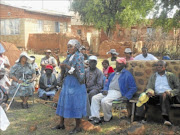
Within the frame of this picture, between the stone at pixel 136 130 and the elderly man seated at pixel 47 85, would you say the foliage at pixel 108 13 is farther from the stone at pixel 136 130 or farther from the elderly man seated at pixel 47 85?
the stone at pixel 136 130

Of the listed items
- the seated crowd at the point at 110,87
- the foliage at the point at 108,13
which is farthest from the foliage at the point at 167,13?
the seated crowd at the point at 110,87

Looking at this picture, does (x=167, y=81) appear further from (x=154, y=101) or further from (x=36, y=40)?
(x=36, y=40)

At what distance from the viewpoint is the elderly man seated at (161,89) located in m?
5.21

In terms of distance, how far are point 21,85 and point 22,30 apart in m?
14.7

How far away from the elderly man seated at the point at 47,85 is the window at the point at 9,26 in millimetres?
14373

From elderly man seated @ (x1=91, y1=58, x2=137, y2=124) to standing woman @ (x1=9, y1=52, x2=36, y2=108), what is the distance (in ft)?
7.76

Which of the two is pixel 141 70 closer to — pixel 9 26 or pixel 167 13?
pixel 167 13

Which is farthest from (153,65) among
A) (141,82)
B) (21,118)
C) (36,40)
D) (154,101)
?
(36,40)

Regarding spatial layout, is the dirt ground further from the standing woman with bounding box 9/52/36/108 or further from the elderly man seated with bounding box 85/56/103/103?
the elderly man seated with bounding box 85/56/103/103

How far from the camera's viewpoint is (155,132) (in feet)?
16.4

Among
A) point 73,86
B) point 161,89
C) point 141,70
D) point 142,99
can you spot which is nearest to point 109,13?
point 141,70

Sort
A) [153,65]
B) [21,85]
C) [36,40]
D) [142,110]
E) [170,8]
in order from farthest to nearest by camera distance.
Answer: [36,40]
[170,8]
[21,85]
[153,65]
[142,110]

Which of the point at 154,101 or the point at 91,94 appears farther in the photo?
the point at 91,94

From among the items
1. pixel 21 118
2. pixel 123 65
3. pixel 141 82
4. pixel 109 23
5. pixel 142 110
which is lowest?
pixel 21 118
